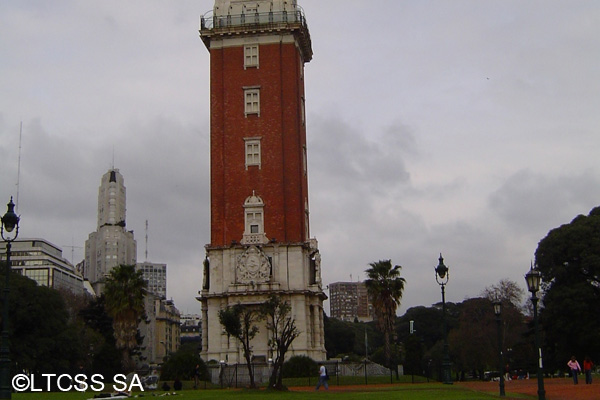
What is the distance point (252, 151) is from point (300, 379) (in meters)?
18.9

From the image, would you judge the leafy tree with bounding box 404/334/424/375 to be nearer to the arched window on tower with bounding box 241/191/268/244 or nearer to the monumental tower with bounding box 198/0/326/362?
the monumental tower with bounding box 198/0/326/362

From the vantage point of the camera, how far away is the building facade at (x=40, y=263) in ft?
410

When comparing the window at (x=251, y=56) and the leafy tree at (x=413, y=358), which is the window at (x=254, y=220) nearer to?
the window at (x=251, y=56)

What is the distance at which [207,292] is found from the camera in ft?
197

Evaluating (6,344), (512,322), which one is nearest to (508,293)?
(512,322)

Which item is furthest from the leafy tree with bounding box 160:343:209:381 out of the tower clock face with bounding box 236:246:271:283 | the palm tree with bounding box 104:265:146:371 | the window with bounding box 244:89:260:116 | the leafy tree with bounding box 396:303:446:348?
the leafy tree with bounding box 396:303:446:348

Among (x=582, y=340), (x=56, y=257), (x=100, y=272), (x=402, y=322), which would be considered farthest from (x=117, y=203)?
(x=582, y=340)

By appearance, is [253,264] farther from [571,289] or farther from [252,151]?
[571,289]

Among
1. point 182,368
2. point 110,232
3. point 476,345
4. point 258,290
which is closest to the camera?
point 182,368

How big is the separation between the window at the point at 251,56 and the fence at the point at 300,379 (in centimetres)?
2299

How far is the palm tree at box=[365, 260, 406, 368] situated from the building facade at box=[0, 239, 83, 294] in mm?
74296

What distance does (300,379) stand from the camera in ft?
165

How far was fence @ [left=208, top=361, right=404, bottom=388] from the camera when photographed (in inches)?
1938

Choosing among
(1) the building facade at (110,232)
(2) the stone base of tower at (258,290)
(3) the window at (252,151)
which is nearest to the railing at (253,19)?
(3) the window at (252,151)
